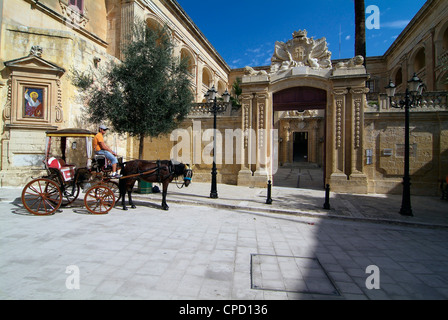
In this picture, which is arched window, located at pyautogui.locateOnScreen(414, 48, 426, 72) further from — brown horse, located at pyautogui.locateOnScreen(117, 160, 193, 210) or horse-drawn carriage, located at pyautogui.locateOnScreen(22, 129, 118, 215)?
horse-drawn carriage, located at pyautogui.locateOnScreen(22, 129, 118, 215)

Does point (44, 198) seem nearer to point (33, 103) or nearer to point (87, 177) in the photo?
point (87, 177)

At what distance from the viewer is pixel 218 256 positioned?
397cm

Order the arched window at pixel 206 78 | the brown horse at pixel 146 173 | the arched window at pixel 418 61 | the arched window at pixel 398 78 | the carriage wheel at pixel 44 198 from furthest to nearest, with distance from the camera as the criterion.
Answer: the arched window at pixel 206 78 < the arched window at pixel 398 78 < the arched window at pixel 418 61 < the brown horse at pixel 146 173 < the carriage wheel at pixel 44 198

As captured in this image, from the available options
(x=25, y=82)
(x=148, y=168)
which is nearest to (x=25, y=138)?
(x=25, y=82)

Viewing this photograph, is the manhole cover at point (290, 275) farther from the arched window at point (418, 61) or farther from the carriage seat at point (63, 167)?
the arched window at point (418, 61)

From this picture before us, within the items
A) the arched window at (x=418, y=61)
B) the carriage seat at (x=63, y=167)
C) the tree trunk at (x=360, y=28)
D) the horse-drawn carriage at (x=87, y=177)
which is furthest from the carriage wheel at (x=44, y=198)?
the arched window at (x=418, y=61)

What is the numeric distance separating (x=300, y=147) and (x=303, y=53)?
18.9 meters

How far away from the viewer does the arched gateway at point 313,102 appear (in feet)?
36.7

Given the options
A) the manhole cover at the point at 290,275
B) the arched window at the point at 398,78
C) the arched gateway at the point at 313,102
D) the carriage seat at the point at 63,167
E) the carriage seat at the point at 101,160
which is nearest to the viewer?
the manhole cover at the point at 290,275

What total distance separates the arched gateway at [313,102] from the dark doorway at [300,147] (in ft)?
57.4

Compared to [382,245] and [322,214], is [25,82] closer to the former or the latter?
[322,214]

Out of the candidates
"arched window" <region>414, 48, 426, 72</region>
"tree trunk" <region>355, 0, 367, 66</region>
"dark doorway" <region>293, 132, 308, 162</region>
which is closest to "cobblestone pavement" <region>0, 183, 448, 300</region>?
"tree trunk" <region>355, 0, 367, 66</region>

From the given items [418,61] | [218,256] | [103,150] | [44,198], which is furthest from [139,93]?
[418,61]
